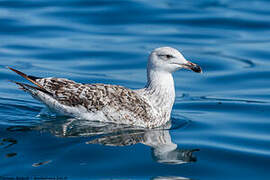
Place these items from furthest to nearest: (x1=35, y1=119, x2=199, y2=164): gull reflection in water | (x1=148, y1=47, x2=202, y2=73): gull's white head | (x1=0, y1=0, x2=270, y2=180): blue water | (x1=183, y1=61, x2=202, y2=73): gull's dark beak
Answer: (x1=148, y1=47, x2=202, y2=73): gull's white head < (x1=183, y1=61, x2=202, y2=73): gull's dark beak < (x1=35, y1=119, x2=199, y2=164): gull reflection in water < (x1=0, y1=0, x2=270, y2=180): blue water

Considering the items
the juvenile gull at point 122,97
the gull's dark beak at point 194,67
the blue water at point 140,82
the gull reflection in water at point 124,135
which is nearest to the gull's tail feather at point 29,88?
the juvenile gull at point 122,97

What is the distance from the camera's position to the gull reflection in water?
8.88 metres

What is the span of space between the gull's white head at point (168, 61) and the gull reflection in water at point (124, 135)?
3.57 feet

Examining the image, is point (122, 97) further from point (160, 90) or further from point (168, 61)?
point (168, 61)

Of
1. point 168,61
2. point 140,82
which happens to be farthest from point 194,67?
point 140,82

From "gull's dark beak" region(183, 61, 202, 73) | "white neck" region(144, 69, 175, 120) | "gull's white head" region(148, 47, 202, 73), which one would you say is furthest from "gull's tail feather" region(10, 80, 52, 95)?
"gull's dark beak" region(183, 61, 202, 73)

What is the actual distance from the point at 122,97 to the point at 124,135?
2.73 ft

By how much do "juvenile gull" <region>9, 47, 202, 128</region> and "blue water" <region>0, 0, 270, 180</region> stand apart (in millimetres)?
246

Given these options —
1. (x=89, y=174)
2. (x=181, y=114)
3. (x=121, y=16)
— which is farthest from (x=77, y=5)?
(x=89, y=174)

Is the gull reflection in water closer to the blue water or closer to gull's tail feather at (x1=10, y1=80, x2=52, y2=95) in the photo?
the blue water

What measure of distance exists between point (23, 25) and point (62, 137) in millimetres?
11508

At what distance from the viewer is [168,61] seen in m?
10.4

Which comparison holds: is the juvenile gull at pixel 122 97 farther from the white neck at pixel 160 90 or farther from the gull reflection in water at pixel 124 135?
the gull reflection in water at pixel 124 135

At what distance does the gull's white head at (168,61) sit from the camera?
10.3 metres
